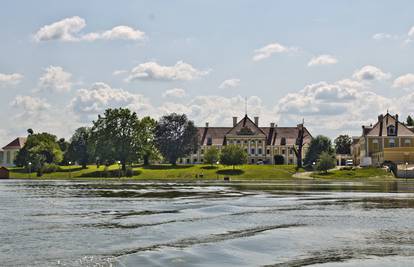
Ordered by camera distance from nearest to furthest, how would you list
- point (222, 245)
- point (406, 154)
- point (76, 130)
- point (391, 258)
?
point (391, 258) → point (222, 245) → point (406, 154) → point (76, 130)

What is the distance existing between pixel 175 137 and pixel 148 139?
2063cm

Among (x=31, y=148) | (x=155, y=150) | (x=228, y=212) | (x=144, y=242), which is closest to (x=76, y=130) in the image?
(x=31, y=148)

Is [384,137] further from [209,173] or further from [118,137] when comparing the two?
[118,137]

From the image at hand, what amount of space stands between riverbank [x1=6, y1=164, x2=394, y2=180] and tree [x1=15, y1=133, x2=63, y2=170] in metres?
8.73

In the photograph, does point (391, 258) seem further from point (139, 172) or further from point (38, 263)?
point (139, 172)

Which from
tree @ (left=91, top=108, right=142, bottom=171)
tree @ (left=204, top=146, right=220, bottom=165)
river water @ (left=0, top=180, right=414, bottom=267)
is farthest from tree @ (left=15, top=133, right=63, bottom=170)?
river water @ (left=0, top=180, right=414, bottom=267)

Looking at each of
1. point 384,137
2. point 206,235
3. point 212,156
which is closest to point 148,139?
point 212,156

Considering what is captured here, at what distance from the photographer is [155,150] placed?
529 ft

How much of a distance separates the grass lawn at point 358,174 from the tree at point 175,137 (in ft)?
174

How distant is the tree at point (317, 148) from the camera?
164 metres

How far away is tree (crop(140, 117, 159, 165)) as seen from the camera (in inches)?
5994

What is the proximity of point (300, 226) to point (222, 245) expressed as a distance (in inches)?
337

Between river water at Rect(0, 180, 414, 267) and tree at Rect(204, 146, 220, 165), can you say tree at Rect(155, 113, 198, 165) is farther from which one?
river water at Rect(0, 180, 414, 267)

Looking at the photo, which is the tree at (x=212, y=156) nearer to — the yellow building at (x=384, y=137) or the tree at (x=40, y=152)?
the yellow building at (x=384, y=137)
